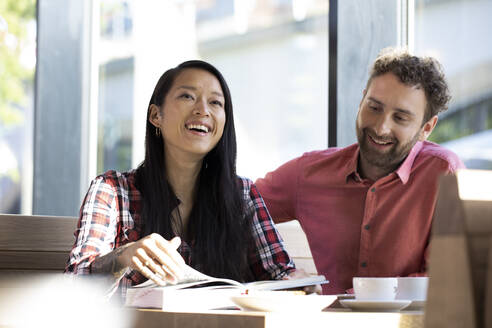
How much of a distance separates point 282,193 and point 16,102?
17.0 feet

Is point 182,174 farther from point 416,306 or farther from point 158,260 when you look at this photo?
point 416,306

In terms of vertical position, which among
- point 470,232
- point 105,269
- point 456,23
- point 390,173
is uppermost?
point 456,23

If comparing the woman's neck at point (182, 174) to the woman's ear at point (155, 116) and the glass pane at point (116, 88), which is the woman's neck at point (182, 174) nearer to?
the woman's ear at point (155, 116)

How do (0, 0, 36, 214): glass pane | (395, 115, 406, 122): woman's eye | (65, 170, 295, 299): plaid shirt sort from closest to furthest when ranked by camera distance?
(65, 170, 295, 299): plaid shirt → (395, 115, 406, 122): woman's eye → (0, 0, 36, 214): glass pane

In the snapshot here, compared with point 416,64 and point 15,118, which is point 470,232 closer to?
point 416,64

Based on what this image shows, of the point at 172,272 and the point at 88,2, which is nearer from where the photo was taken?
the point at 172,272

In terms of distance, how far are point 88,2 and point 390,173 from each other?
1.82 m

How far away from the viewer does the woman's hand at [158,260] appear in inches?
52.2

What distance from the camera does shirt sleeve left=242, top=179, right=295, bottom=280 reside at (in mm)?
1979

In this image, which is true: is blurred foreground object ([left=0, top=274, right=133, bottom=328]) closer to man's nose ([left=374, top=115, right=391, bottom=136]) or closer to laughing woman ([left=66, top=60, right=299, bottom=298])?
laughing woman ([left=66, top=60, right=299, bottom=298])

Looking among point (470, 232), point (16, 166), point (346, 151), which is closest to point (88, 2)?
point (346, 151)

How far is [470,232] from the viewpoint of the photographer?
645 millimetres

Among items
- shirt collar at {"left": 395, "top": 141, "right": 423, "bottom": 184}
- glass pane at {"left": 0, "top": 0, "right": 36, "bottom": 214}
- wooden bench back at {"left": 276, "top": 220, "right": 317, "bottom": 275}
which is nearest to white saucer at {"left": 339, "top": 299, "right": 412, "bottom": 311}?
shirt collar at {"left": 395, "top": 141, "right": 423, "bottom": 184}

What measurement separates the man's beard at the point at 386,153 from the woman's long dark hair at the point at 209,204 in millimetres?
422
